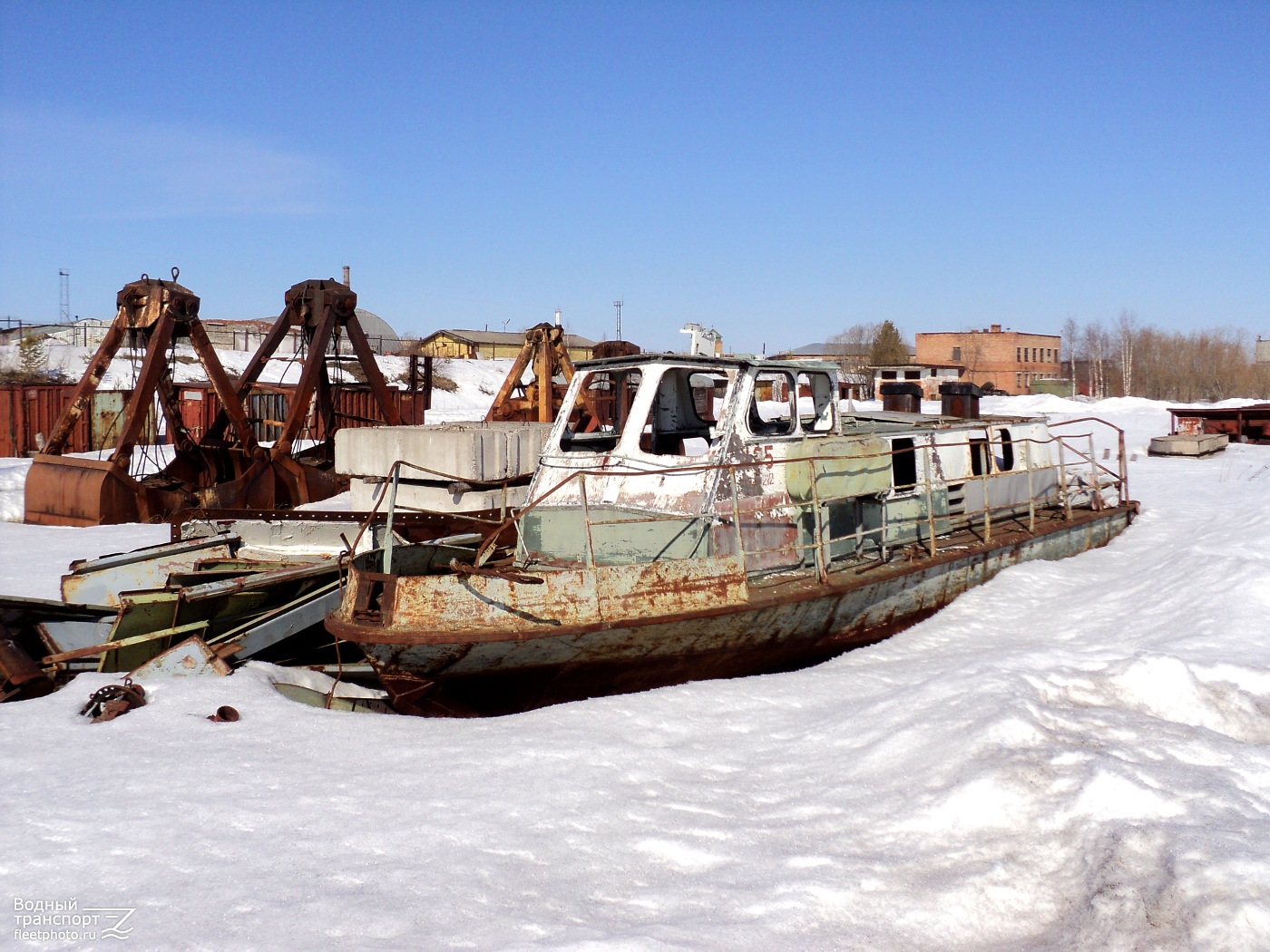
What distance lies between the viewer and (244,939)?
12.7 ft

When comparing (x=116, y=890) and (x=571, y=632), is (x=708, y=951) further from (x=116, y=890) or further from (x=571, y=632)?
(x=571, y=632)

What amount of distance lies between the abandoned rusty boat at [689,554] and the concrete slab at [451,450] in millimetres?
2703

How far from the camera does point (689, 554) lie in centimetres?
798

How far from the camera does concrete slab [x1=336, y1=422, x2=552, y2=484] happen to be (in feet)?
39.5

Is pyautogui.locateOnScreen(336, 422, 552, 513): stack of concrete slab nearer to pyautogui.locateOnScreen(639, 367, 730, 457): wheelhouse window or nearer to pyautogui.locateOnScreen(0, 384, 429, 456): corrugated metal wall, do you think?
pyautogui.locateOnScreen(639, 367, 730, 457): wheelhouse window

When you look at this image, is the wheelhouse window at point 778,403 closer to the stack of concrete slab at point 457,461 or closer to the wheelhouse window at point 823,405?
the wheelhouse window at point 823,405

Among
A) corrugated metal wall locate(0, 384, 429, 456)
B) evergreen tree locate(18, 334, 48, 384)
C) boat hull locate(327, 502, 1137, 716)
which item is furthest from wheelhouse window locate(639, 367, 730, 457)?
evergreen tree locate(18, 334, 48, 384)

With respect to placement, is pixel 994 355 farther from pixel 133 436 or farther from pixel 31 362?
pixel 133 436

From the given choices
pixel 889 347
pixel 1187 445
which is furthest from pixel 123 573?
pixel 889 347

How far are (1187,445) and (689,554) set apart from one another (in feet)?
65.9

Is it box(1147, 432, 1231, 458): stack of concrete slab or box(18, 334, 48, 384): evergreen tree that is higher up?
box(18, 334, 48, 384): evergreen tree

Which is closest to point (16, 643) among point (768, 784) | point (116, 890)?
point (116, 890)

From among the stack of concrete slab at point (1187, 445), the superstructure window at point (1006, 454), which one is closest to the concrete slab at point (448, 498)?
the superstructure window at point (1006, 454)

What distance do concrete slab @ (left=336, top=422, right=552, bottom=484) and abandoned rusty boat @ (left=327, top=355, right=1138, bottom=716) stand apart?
2703mm
